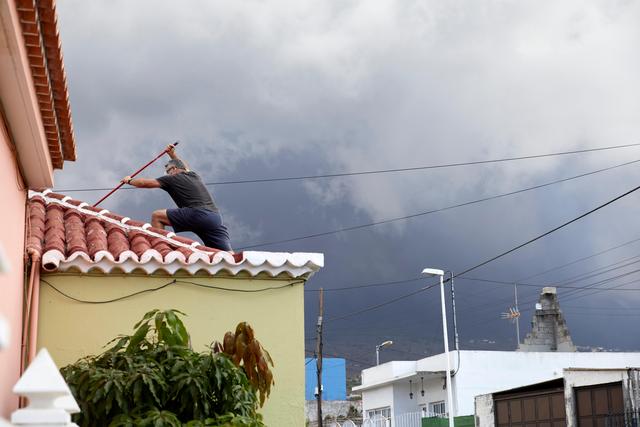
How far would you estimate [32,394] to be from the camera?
4.63 m

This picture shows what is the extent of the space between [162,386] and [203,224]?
15.0ft

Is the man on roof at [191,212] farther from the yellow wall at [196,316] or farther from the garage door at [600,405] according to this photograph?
the garage door at [600,405]

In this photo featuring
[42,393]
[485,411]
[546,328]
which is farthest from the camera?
[546,328]

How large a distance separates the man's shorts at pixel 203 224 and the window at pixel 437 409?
2671cm

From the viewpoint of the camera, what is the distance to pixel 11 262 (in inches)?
263

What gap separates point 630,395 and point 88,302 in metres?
16.9

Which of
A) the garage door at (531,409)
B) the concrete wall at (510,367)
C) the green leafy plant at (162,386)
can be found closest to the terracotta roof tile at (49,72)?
the green leafy plant at (162,386)

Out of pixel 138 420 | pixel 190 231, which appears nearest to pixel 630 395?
pixel 190 231

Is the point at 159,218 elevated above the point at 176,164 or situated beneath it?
situated beneath

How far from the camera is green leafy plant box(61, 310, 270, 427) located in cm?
646

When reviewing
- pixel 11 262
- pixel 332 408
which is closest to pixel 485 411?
pixel 332 408

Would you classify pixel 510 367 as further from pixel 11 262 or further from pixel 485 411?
pixel 11 262

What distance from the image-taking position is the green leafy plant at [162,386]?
21.2 ft

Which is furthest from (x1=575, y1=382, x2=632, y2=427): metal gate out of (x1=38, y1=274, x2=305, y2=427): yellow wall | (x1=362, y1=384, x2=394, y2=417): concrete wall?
(x1=362, y1=384, x2=394, y2=417): concrete wall
